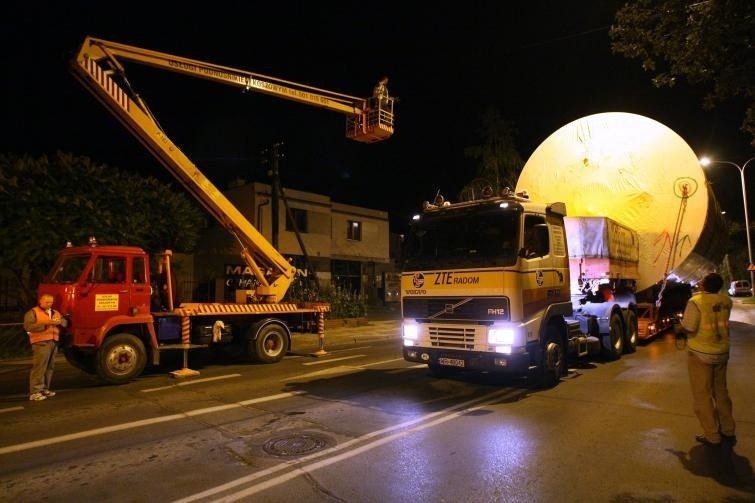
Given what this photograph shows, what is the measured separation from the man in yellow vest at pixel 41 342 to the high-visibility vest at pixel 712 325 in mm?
9068

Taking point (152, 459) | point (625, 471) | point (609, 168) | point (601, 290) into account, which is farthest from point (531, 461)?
point (609, 168)

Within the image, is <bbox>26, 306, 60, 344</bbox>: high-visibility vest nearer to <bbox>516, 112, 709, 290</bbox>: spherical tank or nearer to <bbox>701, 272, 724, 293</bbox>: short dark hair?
<bbox>701, 272, 724, 293</bbox>: short dark hair

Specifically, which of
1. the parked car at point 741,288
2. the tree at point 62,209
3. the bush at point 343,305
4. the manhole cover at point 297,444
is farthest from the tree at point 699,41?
the parked car at point 741,288

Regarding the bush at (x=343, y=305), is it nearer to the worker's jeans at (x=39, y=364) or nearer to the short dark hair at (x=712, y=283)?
the worker's jeans at (x=39, y=364)

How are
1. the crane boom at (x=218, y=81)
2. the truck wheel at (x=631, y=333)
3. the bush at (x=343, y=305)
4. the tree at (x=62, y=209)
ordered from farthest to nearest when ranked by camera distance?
1. the bush at (x=343, y=305)
2. the tree at (x=62, y=209)
3. the truck wheel at (x=631, y=333)
4. the crane boom at (x=218, y=81)

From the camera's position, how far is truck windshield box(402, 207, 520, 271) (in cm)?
738

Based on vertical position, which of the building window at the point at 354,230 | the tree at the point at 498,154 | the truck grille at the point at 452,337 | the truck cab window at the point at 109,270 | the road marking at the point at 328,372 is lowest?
the road marking at the point at 328,372

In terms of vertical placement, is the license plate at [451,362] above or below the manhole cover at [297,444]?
above

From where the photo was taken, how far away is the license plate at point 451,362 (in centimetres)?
751

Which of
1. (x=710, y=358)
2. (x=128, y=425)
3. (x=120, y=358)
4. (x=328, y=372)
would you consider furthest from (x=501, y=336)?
(x=120, y=358)

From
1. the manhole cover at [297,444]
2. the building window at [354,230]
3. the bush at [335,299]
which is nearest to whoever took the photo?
the manhole cover at [297,444]

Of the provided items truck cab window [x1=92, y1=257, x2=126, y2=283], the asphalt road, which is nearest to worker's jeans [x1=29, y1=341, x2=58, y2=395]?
the asphalt road

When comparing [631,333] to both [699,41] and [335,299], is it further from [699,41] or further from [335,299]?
[335,299]

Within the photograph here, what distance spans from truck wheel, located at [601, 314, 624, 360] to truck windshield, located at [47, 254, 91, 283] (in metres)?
10.4
